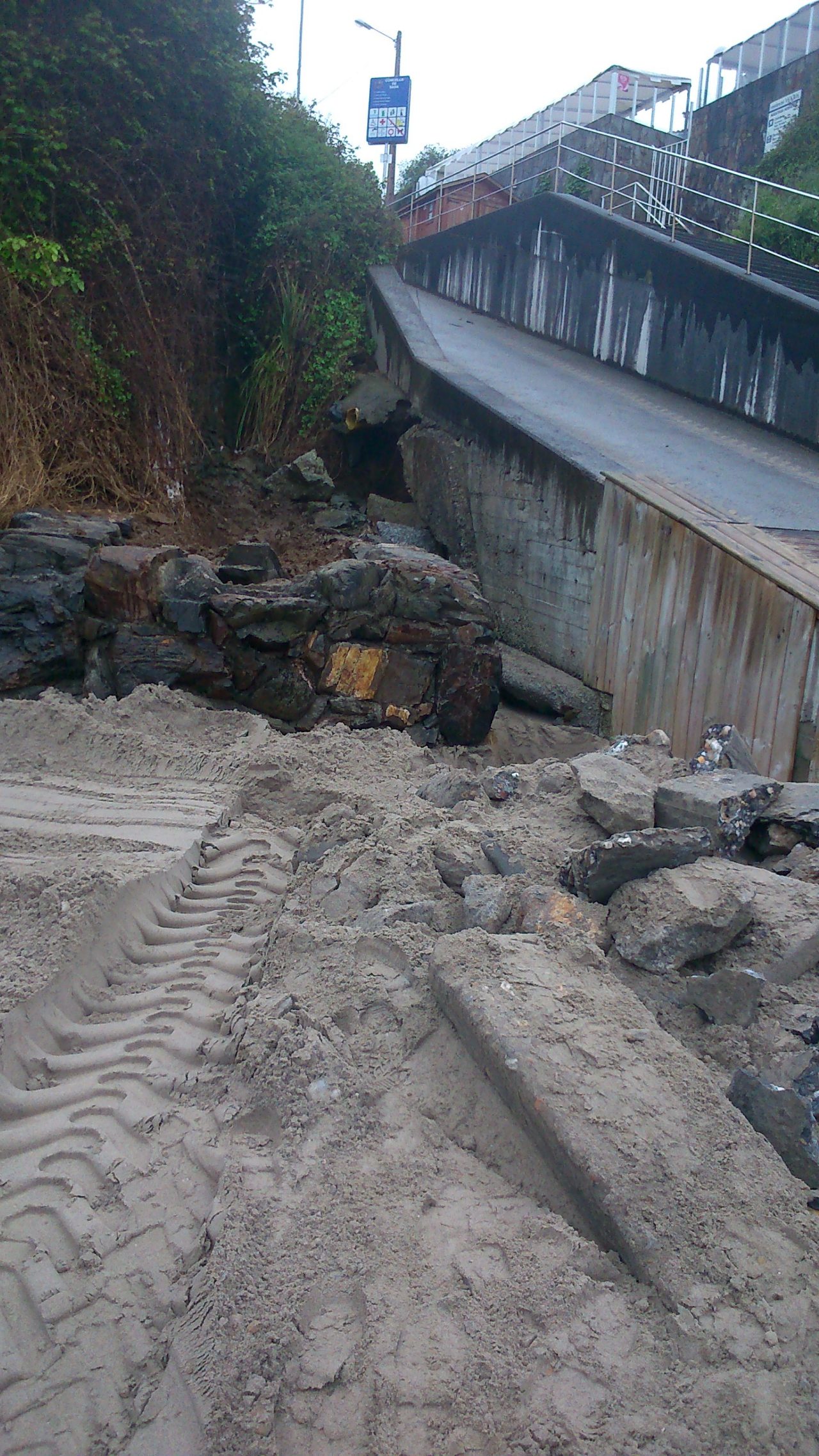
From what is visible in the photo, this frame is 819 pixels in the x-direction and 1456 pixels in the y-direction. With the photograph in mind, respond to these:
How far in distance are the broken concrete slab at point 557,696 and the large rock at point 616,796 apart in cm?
385

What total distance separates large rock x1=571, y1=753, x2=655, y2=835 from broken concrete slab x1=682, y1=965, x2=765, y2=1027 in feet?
2.47

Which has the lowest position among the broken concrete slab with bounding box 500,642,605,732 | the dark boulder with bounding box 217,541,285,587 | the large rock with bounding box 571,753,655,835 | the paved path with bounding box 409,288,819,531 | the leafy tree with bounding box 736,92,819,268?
the broken concrete slab with bounding box 500,642,605,732

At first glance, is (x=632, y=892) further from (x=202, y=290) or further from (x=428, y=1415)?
(x=202, y=290)

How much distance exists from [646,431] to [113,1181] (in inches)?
350

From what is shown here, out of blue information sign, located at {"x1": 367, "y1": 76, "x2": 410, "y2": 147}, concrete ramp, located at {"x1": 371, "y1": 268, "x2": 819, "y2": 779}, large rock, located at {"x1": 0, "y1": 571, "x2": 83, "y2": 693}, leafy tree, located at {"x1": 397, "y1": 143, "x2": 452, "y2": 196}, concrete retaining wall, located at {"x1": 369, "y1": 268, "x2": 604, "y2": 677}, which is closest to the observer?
concrete ramp, located at {"x1": 371, "y1": 268, "x2": 819, "y2": 779}

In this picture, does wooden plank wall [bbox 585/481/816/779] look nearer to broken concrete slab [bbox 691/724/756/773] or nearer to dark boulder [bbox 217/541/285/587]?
broken concrete slab [bbox 691/724/756/773]

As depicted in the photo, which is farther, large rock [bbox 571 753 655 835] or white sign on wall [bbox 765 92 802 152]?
white sign on wall [bbox 765 92 802 152]

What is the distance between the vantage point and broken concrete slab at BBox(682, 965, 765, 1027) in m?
2.81

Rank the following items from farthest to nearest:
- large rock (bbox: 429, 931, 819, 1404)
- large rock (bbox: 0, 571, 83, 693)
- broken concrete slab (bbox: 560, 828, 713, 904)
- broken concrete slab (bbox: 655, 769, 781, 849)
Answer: large rock (bbox: 0, 571, 83, 693) < broken concrete slab (bbox: 655, 769, 781, 849) < broken concrete slab (bbox: 560, 828, 713, 904) < large rock (bbox: 429, 931, 819, 1404)

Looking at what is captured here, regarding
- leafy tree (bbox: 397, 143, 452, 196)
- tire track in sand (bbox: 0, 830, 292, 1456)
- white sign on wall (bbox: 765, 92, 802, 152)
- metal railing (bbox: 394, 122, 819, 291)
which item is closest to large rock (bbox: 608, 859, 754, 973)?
tire track in sand (bbox: 0, 830, 292, 1456)

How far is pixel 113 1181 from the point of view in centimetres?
247

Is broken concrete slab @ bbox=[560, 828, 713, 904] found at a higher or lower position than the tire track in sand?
higher

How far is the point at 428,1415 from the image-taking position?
6.24 ft

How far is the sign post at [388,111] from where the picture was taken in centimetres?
1762
